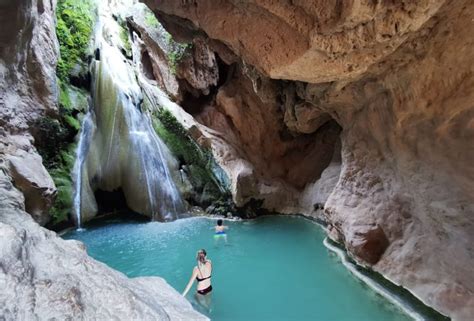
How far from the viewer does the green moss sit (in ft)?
41.0

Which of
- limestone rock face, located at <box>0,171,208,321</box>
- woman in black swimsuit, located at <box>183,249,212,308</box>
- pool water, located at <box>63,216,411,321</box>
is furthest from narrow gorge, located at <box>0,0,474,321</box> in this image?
woman in black swimsuit, located at <box>183,249,212,308</box>

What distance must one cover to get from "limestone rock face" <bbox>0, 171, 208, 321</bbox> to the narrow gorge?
0.01 meters

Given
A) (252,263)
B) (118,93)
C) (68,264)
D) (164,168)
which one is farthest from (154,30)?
(68,264)

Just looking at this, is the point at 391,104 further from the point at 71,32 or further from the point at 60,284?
the point at 71,32

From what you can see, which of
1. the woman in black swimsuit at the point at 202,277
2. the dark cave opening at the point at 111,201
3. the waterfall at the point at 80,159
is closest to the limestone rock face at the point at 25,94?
the waterfall at the point at 80,159

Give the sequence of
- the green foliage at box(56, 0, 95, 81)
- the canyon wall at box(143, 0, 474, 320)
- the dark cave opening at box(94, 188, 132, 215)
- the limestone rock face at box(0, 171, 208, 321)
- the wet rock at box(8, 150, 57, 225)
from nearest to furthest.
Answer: the limestone rock face at box(0, 171, 208, 321) → the canyon wall at box(143, 0, 474, 320) → the wet rock at box(8, 150, 57, 225) → the dark cave opening at box(94, 188, 132, 215) → the green foliage at box(56, 0, 95, 81)

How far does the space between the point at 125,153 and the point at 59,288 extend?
11.3 m

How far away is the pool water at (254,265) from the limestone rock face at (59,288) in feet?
11.0

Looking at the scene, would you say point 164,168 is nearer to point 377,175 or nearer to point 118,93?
point 118,93

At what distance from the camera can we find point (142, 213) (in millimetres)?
11852

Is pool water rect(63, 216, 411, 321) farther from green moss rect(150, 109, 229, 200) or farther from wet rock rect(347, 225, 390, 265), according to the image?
green moss rect(150, 109, 229, 200)

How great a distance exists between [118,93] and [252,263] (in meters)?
9.42

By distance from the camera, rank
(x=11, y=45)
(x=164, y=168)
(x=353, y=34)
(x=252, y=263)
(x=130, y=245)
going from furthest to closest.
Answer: (x=164, y=168)
(x=130, y=245)
(x=11, y=45)
(x=252, y=263)
(x=353, y=34)

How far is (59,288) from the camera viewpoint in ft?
5.51
